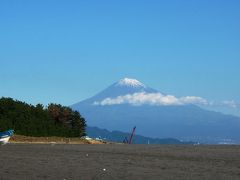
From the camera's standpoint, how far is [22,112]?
401 ft

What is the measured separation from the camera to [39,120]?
12244cm

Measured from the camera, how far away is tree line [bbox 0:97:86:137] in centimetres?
11569

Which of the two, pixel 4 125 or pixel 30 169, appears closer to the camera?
pixel 30 169

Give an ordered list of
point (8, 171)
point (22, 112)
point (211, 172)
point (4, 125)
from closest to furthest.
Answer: point (8, 171) → point (211, 172) → point (4, 125) → point (22, 112)

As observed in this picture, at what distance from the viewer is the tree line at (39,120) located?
11569cm

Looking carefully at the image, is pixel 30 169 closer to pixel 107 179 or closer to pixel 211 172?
pixel 107 179

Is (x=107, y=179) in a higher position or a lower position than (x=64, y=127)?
lower

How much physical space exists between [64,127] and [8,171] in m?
97.2

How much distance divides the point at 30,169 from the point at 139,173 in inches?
229

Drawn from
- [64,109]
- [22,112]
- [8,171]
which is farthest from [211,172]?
[64,109]

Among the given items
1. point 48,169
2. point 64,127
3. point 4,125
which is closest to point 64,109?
point 64,127

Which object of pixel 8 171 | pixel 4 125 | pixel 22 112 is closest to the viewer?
pixel 8 171

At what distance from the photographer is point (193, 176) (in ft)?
111

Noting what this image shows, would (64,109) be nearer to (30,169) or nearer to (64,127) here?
(64,127)
